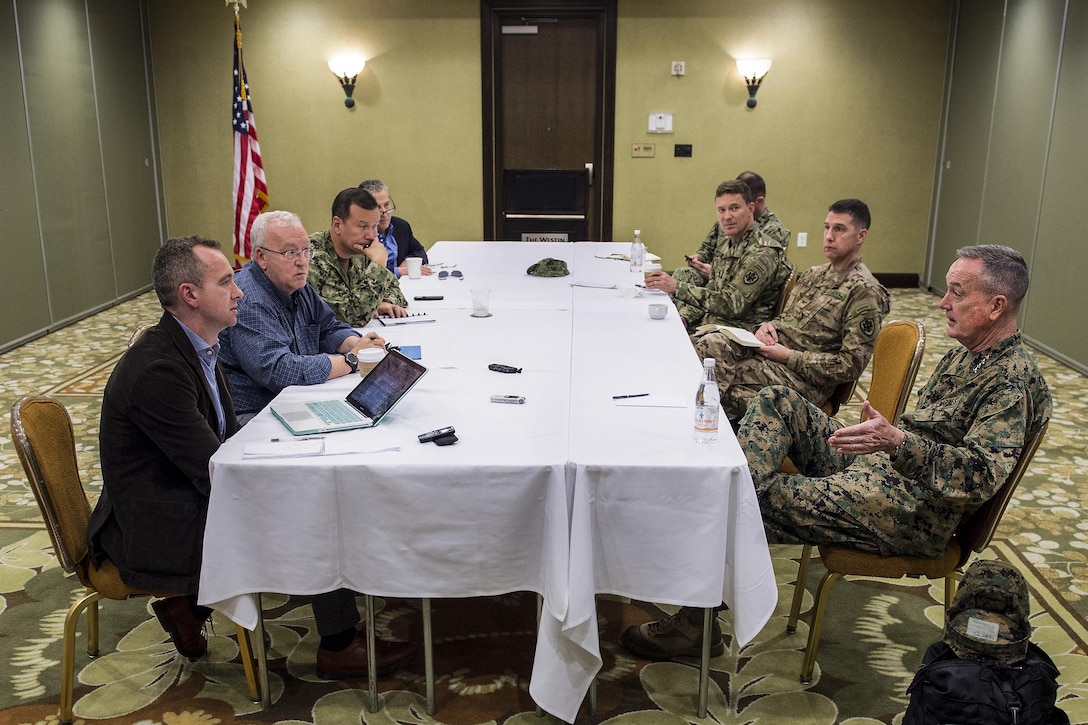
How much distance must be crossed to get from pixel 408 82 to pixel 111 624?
6918 millimetres

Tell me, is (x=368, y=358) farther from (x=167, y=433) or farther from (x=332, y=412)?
(x=167, y=433)

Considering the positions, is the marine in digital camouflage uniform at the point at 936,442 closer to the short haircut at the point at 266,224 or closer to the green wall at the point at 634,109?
→ the short haircut at the point at 266,224

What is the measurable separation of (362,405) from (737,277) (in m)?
2.41

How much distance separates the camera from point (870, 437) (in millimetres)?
2289

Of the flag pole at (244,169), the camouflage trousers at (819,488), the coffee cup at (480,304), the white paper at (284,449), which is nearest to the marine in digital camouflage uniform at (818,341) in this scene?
the camouflage trousers at (819,488)

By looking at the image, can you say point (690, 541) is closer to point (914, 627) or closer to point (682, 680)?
point (682, 680)

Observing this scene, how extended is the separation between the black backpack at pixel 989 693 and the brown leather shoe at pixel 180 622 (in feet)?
6.27

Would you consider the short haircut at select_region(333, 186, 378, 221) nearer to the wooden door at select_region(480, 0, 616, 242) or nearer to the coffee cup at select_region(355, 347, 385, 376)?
the coffee cup at select_region(355, 347, 385, 376)

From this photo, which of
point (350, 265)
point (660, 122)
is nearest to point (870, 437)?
point (350, 265)

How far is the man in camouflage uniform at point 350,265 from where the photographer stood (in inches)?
148

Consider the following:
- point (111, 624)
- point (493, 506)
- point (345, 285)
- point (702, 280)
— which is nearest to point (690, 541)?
point (493, 506)

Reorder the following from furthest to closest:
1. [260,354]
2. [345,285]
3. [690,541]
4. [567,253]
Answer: [567,253] → [345,285] → [260,354] → [690,541]

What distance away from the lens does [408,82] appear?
29.2 ft

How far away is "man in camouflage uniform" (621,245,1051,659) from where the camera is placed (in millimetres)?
2289
